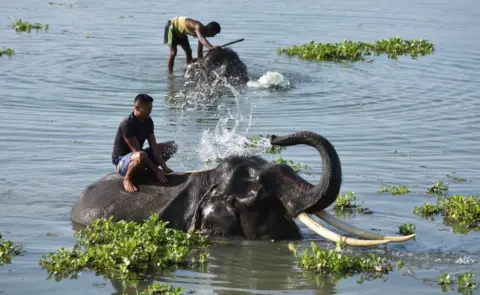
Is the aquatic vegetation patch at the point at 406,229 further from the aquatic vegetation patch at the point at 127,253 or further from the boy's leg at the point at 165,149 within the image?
the boy's leg at the point at 165,149

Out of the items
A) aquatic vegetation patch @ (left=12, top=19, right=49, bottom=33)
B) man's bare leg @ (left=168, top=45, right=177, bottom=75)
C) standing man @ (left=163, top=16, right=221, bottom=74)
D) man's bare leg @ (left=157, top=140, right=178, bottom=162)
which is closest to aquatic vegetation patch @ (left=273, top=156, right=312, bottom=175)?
man's bare leg @ (left=157, top=140, right=178, bottom=162)

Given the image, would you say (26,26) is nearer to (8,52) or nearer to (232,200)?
(8,52)

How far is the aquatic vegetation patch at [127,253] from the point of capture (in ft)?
26.7

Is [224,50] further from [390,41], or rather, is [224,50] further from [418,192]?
[418,192]

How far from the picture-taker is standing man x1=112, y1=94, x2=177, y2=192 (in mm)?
9641

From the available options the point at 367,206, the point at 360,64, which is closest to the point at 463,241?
the point at 367,206

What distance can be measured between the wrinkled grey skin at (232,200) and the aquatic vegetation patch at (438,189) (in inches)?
90.8

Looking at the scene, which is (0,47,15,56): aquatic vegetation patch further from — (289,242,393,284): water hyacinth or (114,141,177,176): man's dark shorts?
(289,242,393,284): water hyacinth

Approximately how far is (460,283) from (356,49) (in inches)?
493

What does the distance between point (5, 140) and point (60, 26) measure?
1123cm

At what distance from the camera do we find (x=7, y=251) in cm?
851

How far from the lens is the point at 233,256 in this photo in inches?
348

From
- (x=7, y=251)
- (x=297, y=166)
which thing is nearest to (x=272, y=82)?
(x=297, y=166)

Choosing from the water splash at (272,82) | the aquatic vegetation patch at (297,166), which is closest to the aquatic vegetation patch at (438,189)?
the aquatic vegetation patch at (297,166)
